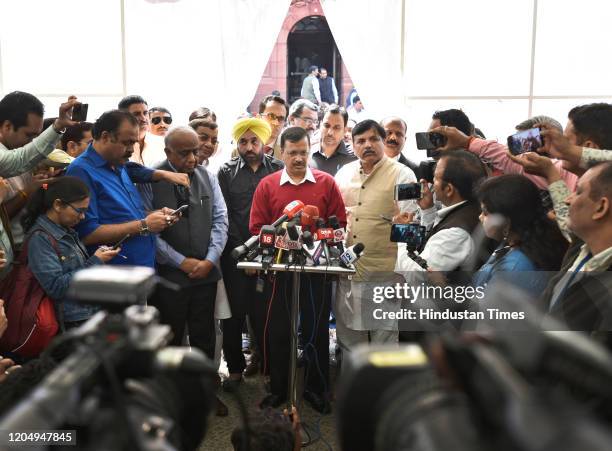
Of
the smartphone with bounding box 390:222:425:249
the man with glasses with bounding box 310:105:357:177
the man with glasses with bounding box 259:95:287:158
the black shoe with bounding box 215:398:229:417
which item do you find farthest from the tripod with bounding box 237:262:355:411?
the man with glasses with bounding box 259:95:287:158

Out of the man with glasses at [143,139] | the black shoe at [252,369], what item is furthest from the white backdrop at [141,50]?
the black shoe at [252,369]

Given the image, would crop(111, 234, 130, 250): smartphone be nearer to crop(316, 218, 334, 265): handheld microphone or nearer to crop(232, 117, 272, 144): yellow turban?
crop(316, 218, 334, 265): handheld microphone

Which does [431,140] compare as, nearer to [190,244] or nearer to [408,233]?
[408,233]

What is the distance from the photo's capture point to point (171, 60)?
15.9 feet

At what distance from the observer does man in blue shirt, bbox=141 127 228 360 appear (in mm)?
2865

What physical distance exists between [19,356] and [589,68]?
4.49 m

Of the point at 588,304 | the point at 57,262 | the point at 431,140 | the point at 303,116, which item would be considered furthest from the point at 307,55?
the point at 588,304

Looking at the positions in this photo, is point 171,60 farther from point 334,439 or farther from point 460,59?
point 334,439

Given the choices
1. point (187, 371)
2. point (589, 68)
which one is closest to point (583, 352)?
point (187, 371)

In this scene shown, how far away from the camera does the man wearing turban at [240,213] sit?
3.24 m

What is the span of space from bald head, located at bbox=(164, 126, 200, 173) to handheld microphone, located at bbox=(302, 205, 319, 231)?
0.69 meters

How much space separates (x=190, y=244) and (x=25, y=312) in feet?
3.12

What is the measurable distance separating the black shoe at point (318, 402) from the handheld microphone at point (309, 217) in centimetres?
97

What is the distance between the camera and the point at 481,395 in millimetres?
466
